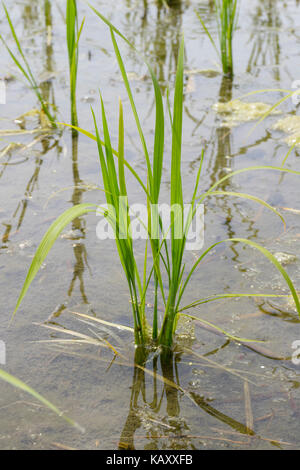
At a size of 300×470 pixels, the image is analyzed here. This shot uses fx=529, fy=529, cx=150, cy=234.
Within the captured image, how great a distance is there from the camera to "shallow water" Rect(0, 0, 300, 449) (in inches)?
48.6

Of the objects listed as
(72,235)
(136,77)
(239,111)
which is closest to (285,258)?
(72,235)

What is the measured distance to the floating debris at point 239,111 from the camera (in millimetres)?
2769

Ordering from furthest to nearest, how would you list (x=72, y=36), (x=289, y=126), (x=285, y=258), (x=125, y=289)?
(x=289, y=126), (x=72, y=36), (x=285, y=258), (x=125, y=289)

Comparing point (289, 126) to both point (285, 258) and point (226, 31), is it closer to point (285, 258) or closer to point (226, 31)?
point (226, 31)

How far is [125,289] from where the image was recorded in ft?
5.52

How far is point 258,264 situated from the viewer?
70.3 inches

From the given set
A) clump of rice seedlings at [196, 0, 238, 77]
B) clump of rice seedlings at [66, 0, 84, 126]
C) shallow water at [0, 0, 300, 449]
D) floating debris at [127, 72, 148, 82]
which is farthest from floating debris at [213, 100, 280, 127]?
clump of rice seedlings at [66, 0, 84, 126]

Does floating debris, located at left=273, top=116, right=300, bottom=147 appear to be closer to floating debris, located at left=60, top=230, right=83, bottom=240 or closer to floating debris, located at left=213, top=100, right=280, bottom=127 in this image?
floating debris, located at left=213, top=100, right=280, bottom=127

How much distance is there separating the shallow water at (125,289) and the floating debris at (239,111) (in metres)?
0.06

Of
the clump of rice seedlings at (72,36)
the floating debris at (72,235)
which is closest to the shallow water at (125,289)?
the floating debris at (72,235)

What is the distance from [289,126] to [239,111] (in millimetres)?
326

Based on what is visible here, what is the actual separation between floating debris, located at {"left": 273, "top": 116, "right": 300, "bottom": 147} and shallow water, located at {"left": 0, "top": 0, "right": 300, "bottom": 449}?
0.14 ft
